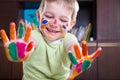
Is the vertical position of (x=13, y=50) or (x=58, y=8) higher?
(x=58, y=8)

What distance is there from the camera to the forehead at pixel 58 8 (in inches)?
29.5

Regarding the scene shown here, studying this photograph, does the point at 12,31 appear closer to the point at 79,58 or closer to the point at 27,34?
the point at 27,34

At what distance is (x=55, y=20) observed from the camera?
0.75 metres

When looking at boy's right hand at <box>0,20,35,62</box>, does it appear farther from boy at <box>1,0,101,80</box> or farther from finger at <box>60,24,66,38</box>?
finger at <box>60,24,66,38</box>

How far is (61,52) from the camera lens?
0.79m

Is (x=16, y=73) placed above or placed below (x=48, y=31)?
below

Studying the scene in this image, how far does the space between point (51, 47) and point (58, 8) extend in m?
0.12

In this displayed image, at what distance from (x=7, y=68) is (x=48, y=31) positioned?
7.06 ft

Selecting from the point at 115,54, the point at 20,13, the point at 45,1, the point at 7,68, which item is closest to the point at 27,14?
the point at 20,13

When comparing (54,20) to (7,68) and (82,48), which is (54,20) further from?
(7,68)

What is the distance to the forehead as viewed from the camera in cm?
75

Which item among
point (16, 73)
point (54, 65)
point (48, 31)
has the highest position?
point (48, 31)

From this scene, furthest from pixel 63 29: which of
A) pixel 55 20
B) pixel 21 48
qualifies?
pixel 21 48

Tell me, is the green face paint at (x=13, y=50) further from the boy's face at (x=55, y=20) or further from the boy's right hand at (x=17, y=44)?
the boy's face at (x=55, y=20)
